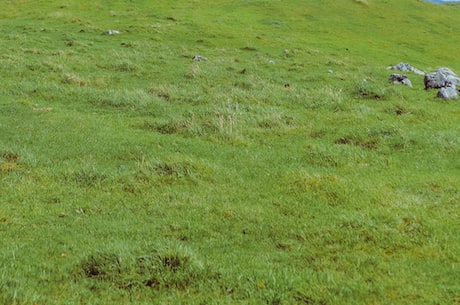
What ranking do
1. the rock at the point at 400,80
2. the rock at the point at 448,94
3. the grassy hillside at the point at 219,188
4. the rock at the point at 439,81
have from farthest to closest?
1. the rock at the point at 400,80
2. the rock at the point at 439,81
3. the rock at the point at 448,94
4. the grassy hillside at the point at 219,188

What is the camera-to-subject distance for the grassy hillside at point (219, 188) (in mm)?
7445

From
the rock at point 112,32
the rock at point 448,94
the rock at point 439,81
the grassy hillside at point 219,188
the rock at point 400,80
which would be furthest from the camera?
the rock at point 112,32

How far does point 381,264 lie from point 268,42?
44494 mm

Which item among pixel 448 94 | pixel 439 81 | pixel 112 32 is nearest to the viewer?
pixel 448 94

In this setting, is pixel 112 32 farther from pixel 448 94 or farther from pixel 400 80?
pixel 448 94

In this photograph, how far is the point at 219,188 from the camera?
1189 centimetres

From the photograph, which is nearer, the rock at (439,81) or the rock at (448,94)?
the rock at (448,94)

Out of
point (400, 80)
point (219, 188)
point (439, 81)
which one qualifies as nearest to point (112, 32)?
point (400, 80)

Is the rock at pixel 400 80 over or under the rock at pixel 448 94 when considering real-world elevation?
under

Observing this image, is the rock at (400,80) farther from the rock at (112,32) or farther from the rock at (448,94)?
the rock at (112,32)

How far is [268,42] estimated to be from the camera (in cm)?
5019

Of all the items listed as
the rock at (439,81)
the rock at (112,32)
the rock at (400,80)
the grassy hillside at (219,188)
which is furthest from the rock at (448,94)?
the rock at (112,32)

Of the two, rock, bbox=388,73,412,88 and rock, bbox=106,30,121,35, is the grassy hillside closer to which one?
rock, bbox=388,73,412,88

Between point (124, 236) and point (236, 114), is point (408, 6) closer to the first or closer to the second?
point (236, 114)
